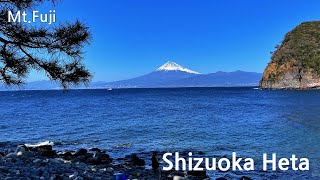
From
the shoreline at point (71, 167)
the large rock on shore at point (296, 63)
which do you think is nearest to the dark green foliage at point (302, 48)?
the large rock on shore at point (296, 63)

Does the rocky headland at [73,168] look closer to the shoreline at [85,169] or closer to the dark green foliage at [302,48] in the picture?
the shoreline at [85,169]

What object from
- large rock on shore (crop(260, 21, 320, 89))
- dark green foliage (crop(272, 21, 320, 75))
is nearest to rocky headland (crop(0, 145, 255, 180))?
large rock on shore (crop(260, 21, 320, 89))

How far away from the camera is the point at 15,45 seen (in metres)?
10.4

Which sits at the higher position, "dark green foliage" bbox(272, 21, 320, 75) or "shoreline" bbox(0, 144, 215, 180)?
"dark green foliage" bbox(272, 21, 320, 75)

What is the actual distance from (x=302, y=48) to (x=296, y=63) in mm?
11040

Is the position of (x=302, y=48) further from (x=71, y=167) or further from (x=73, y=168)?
(x=73, y=168)

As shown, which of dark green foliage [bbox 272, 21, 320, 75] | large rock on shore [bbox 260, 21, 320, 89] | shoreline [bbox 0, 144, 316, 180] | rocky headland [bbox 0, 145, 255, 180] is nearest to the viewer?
rocky headland [bbox 0, 145, 255, 180]

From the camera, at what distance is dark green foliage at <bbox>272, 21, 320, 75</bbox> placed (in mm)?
164500

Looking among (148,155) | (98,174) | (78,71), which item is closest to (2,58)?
(78,71)

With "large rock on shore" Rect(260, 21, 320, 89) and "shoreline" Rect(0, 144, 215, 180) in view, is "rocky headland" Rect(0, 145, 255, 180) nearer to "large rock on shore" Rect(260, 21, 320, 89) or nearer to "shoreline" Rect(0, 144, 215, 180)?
"shoreline" Rect(0, 144, 215, 180)

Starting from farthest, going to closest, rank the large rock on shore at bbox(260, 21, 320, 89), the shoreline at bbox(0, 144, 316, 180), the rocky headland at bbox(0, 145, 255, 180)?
1. the large rock on shore at bbox(260, 21, 320, 89)
2. the shoreline at bbox(0, 144, 316, 180)
3. the rocky headland at bbox(0, 145, 255, 180)

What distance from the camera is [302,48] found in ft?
562

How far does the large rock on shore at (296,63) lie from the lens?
162625mm

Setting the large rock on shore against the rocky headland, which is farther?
the large rock on shore
